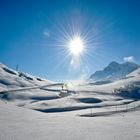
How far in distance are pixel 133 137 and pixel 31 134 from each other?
22.2ft

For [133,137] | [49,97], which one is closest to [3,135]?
[133,137]

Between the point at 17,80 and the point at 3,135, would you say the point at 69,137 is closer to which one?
the point at 3,135

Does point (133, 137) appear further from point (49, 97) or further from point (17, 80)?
point (17, 80)

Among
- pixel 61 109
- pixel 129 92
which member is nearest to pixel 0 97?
pixel 61 109

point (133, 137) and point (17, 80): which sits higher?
point (17, 80)

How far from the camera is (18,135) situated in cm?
1505

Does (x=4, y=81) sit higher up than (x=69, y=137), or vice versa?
(x=4, y=81)

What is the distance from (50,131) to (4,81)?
6523 inches

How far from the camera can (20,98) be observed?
117812mm

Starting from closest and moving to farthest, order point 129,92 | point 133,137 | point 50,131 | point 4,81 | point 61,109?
point 133,137, point 50,131, point 61,109, point 129,92, point 4,81

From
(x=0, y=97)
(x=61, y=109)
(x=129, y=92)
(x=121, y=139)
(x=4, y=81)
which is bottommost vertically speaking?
(x=121, y=139)

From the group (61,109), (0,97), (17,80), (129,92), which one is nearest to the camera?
(61,109)

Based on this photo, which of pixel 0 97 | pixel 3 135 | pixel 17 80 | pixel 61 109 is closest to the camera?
pixel 3 135

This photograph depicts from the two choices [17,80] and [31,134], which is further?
[17,80]
